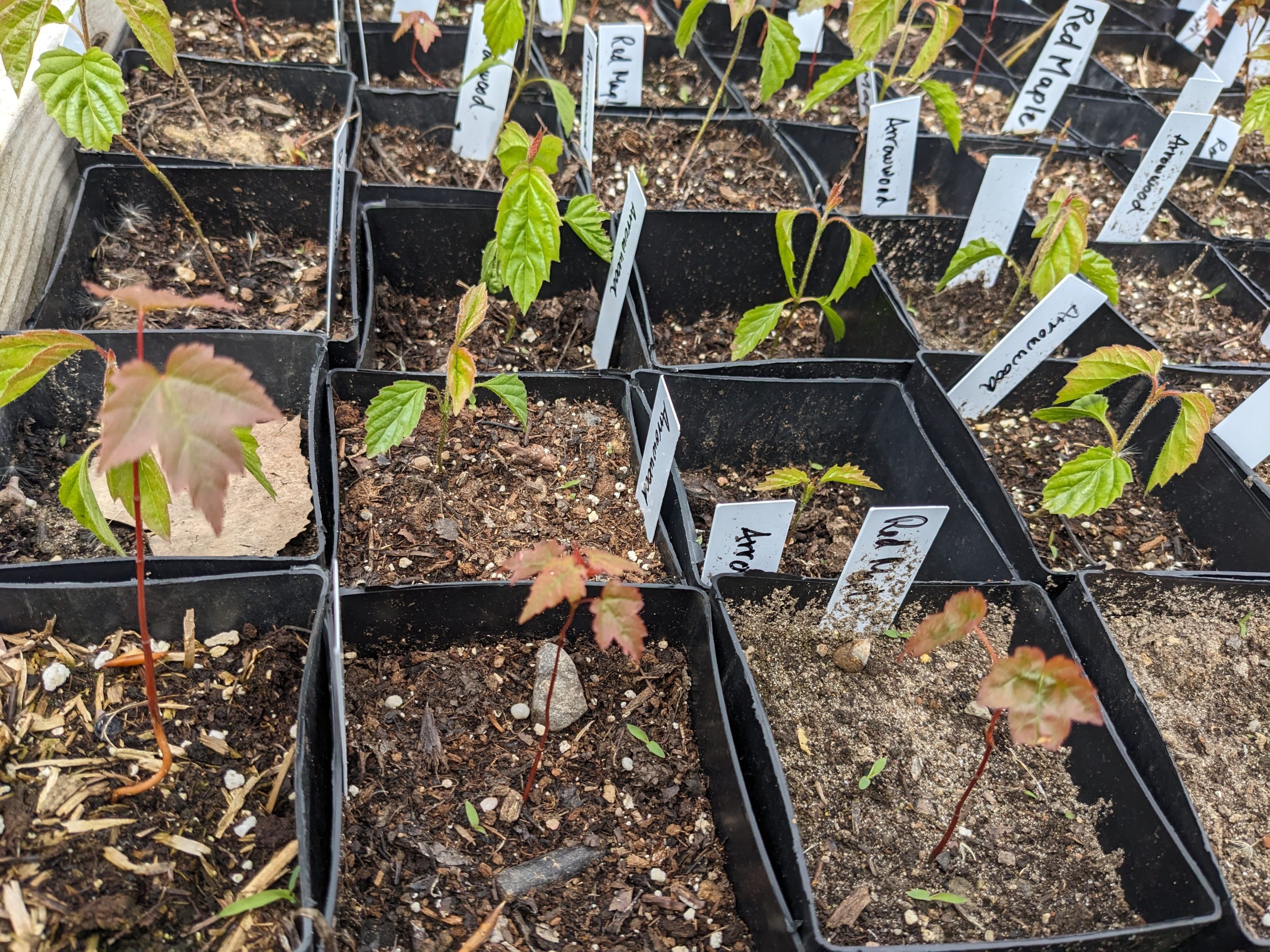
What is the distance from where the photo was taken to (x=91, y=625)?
1.13m

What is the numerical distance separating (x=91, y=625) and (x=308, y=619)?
272 mm

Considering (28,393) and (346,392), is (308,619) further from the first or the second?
(28,393)

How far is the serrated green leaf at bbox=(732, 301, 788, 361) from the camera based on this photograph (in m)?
1.68

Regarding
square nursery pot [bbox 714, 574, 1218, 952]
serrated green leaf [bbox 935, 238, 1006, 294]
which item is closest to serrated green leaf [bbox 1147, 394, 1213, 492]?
square nursery pot [bbox 714, 574, 1218, 952]

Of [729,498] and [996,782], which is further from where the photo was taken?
[729,498]

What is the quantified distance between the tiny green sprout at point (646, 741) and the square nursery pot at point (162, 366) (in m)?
0.51

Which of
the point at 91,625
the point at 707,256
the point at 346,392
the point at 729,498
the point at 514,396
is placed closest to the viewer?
the point at 91,625

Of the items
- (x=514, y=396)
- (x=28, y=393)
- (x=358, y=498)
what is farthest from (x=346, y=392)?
(x=28, y=393)

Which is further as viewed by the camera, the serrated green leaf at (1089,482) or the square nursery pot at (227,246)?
the square nursery pot at (227,246)

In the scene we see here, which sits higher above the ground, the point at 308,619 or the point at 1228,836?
the point at 308,619

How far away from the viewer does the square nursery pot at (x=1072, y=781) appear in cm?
101

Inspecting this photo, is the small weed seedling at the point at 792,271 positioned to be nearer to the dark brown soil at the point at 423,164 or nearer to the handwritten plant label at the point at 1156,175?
the dark brown soil at the point at 423,164

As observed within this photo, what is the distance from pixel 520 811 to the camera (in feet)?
3.76

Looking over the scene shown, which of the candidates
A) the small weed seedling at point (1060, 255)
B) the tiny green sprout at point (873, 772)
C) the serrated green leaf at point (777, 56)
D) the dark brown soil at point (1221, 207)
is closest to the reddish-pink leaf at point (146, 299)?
the tiny green sprout at point (873, 772)
